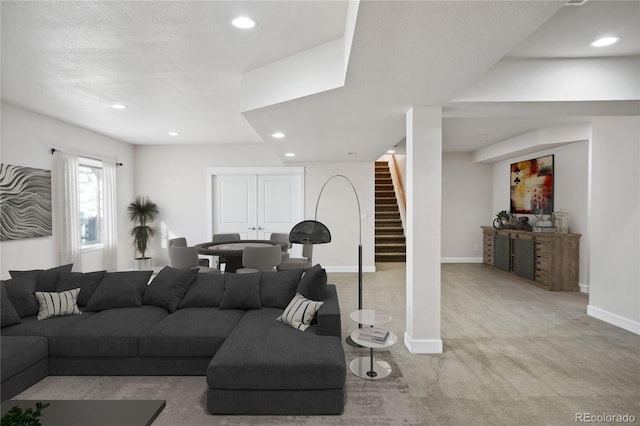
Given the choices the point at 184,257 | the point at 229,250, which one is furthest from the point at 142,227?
the point at 229,250

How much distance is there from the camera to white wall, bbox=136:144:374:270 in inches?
299

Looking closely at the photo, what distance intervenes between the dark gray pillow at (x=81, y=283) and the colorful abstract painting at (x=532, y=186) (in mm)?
7298

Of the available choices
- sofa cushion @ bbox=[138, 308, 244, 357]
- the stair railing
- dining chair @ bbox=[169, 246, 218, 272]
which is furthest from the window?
the stair railing

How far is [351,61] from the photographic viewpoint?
2.32 metres

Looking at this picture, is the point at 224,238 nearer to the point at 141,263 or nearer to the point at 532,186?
the point at 141,263

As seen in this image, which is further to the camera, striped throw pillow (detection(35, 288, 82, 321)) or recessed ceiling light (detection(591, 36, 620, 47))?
striped throw pillow (detection(35, 288, 82, 321))

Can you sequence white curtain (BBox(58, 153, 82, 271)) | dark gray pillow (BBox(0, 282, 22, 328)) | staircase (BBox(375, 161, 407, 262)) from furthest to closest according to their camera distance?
staircase (BBox(375, 161, 407, 262)) → white curtain (BBox(58, 153, 82, 271)) → dark gray pillow (BBox(0, 282, 22, 328))

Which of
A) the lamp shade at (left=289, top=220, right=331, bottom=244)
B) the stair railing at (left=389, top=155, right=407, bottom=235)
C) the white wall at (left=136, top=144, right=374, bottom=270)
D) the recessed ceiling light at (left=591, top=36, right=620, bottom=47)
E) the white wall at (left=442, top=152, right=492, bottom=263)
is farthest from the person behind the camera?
the stair railing at (left=389, top=155, right=407, bottom=235)

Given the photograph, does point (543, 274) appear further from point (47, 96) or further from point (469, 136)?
point (47, 96)

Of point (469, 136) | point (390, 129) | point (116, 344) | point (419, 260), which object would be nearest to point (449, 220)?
point (469, 136)

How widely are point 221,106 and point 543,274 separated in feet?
19.7

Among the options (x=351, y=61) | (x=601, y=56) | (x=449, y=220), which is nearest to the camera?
(x=351, y=61)

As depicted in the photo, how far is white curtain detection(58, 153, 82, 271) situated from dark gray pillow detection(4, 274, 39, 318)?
2.29 metres

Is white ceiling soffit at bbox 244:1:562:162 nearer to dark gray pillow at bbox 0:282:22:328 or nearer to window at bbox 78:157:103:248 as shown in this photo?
dark gray pillow at bbox 0:282:22:328
